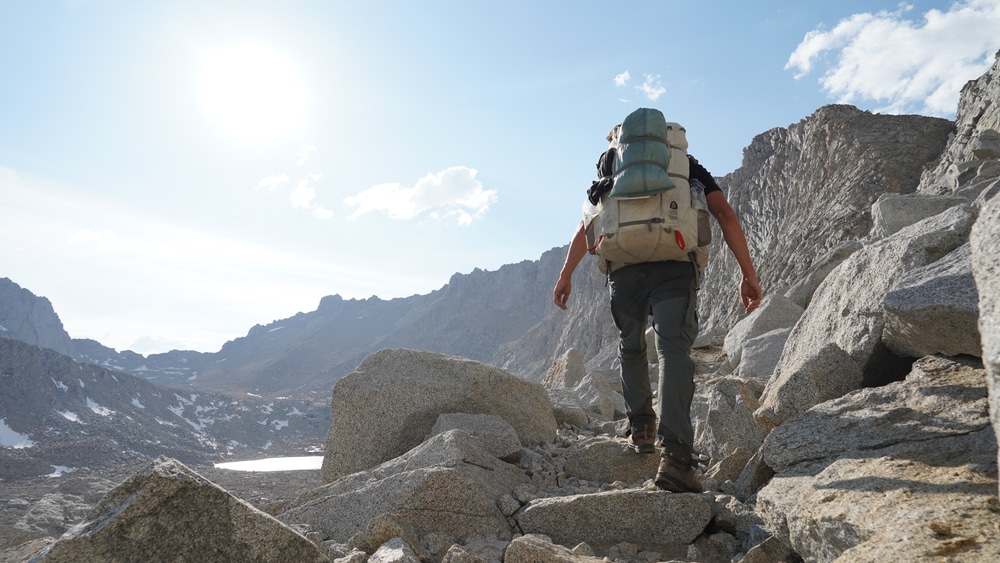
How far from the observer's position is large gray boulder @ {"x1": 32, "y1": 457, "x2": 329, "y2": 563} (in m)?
2.43

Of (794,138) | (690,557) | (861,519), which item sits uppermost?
(794,138)

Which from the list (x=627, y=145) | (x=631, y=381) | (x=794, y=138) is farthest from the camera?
(x=794, y=138)

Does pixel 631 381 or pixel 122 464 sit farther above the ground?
pixel 631 381

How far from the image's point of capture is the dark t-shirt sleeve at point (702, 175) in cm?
482

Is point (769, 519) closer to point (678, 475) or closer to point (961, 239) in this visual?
point (678, 475)

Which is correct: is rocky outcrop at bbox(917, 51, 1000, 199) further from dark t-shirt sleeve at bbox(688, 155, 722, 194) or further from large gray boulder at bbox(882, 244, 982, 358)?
dark t-shirt sleeve at bbox(688, 155, 722, 194)

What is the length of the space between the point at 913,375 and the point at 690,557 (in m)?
1.95

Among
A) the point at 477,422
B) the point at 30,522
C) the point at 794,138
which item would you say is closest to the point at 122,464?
the point at 30,522

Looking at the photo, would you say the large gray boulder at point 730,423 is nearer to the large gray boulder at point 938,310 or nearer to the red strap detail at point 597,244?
the large gray boulder at point 938,310

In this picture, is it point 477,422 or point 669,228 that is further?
point 477,422

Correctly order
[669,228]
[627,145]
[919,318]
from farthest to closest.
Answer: [627,145], [669,228], [919,318]

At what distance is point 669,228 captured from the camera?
444cm

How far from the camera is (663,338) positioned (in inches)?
173

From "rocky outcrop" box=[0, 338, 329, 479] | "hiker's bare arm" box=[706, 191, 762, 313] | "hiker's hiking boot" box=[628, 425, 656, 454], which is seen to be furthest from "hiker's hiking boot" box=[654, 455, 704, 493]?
"rocky outcrop" box=[0, 338, 329, 479]
